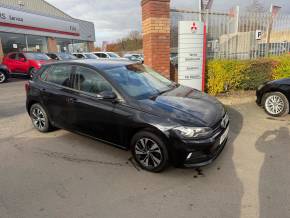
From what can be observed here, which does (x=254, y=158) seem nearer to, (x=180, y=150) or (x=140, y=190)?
(x=180, y=150)

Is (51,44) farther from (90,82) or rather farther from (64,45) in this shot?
(90,82)

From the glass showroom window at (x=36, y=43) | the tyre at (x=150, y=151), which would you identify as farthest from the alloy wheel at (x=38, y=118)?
the glass showroom window at (x=36, y=43)

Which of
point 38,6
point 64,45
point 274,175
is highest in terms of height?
point 38,6

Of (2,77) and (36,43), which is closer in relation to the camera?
(2,77)

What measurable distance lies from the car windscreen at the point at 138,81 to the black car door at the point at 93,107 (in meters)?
0.23

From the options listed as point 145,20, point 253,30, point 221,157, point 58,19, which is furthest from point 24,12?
point 221,157

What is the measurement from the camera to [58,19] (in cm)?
2364

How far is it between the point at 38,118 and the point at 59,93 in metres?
1.05

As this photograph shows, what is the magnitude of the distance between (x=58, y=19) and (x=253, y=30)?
20253mm

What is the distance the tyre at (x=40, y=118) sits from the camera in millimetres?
4840

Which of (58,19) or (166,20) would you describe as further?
(58,19)

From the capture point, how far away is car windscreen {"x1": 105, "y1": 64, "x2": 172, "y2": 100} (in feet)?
12.3

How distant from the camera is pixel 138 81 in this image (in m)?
4.07

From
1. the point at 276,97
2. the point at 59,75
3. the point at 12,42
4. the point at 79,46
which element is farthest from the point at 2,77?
the point at 79,46
